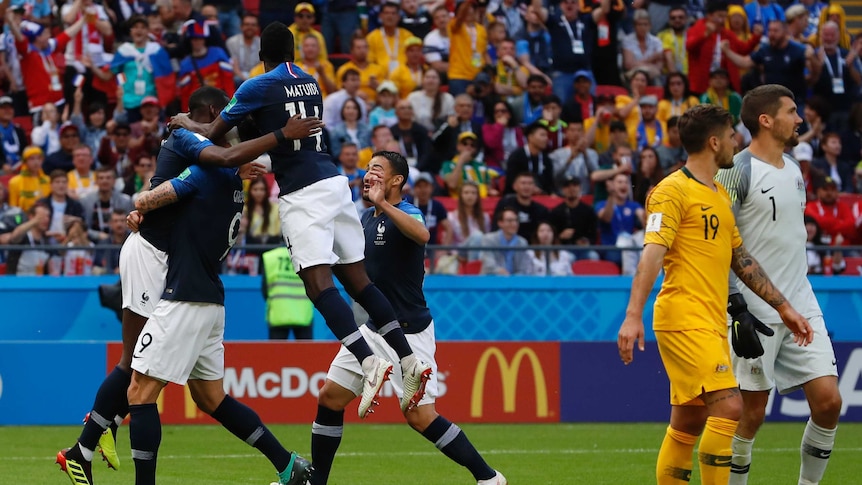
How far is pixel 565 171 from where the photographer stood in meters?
17.8

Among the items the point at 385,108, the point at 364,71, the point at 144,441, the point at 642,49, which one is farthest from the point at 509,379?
the point at 642,49

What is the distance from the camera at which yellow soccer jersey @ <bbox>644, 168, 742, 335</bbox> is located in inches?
278

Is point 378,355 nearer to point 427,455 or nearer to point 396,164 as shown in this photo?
point 396,164

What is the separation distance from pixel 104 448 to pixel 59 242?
24.7ft

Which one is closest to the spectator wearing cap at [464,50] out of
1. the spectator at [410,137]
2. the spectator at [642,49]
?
the spectator at [410,137]

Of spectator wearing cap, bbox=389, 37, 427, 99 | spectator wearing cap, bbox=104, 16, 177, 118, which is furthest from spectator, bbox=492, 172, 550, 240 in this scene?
spectator wearing cap, bbox=104, 16, 177, 118

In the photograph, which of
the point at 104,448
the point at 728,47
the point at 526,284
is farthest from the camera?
the point at 728,47

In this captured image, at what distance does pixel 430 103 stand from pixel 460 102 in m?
0.58

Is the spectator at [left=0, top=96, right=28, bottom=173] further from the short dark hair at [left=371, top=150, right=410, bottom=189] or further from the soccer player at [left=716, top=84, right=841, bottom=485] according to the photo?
the soccer player at [left=716, top=84, right=841, bottom=485]

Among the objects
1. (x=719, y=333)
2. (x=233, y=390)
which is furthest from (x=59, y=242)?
(x=719, y=333)

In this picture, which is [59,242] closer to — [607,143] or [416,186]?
[416,186]

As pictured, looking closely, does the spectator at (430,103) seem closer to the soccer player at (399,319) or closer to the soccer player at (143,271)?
the soccer player at (399,319)

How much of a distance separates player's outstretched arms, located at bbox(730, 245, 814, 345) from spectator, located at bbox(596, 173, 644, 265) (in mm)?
9160

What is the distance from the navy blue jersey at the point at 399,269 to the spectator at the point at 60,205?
816 cm
